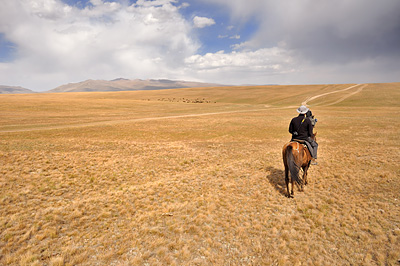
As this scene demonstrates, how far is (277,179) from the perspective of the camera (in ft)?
42.1

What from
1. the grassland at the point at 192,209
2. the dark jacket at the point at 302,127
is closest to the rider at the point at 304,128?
the dark jacket at the point at 302,127

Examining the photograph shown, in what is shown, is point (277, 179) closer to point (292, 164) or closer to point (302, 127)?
point (292, 164)

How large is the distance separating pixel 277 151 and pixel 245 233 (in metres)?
13.4

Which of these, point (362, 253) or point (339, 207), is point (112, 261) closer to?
point (362, 253)

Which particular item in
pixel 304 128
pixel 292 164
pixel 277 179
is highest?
pixel 304 128

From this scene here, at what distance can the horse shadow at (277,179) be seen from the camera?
11.5 meters

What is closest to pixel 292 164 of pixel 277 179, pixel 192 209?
pixel 277 179

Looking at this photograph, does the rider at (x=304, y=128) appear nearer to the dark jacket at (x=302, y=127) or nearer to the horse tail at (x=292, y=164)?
the dark jacket at (x=302, y=127)

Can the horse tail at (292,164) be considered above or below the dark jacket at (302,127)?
below

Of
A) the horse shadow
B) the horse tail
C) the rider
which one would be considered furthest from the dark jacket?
the horse shadow

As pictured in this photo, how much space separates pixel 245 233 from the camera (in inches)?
303

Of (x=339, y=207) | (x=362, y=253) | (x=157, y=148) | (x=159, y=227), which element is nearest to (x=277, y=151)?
(x=339, y=207)

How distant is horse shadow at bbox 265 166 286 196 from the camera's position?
37.6 feet

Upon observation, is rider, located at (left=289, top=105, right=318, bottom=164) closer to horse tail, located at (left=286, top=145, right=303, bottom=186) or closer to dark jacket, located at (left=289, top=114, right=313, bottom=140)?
dark jacket, located at (left=289, top=114, right=313, bottom=140)
